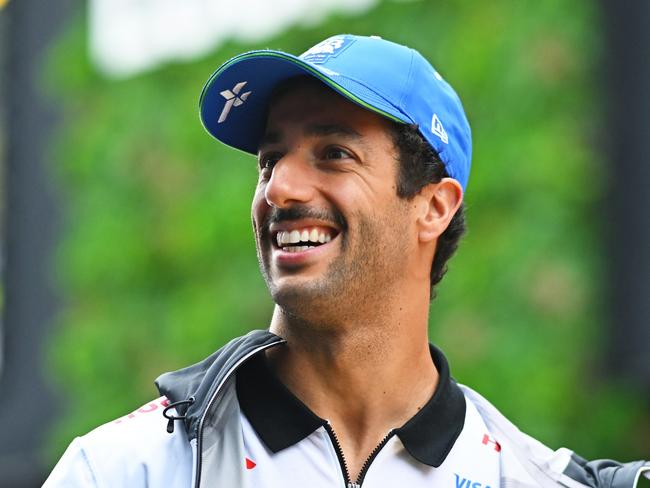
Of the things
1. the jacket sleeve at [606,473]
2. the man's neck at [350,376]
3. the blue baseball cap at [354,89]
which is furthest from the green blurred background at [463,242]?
the man's neck at [350,376]

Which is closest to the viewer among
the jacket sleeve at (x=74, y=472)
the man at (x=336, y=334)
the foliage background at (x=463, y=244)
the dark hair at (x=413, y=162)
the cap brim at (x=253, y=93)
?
the jacket sleeve at (x=74, y=472)

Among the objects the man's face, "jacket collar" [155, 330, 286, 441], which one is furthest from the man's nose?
"jacket collar" [155, 330, 286, 441]

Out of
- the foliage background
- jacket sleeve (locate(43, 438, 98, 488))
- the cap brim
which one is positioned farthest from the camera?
the foliage background

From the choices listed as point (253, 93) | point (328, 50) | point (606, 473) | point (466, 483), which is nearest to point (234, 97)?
point (253, 93)

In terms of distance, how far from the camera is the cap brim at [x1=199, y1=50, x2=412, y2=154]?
2746 mm

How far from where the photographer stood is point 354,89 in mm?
2766

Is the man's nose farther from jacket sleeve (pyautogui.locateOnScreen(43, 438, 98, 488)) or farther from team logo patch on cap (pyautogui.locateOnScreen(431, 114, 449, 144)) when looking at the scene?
jacket sleeve (pyautogui.locateOnScreen(43, 438, 98, 488))

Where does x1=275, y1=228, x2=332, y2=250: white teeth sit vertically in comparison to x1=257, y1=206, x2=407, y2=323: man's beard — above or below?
above

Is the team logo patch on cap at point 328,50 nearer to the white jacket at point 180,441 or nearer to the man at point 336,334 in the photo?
the man at point 336,334

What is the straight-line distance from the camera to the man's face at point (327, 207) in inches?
107

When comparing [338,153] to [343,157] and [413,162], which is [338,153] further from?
[413,162]

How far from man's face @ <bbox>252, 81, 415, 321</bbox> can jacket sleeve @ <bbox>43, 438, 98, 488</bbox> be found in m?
0.54

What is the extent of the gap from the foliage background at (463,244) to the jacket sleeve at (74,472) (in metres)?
3.85

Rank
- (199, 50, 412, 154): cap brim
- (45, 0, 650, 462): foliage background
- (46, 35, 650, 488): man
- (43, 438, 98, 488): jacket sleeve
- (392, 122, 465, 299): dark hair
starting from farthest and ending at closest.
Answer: (45, 0, 650, 462): foliage background → (392, 122, 465, 299): dark hair → (199, 50, 412, 154): cap brim → (46, 35, 650, 488): man → (43, 438, 98, 488): jacket sleeve
